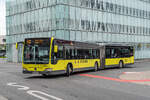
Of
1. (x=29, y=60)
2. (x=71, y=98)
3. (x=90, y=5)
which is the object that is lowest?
(x=71, y=98)

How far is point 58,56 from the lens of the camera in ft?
57.5

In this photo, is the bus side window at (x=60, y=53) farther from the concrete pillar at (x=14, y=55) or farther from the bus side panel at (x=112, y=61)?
the concrete pillar at (x=14, y=55)

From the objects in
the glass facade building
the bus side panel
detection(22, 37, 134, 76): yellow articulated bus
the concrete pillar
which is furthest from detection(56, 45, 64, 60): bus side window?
the concrete pillar

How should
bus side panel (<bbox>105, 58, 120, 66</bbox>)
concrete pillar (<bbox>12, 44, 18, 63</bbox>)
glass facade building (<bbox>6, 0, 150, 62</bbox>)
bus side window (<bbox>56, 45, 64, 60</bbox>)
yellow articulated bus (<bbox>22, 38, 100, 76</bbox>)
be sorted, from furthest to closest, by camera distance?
concrete pillar (<bbox>12, 44, 18, 63</bbox>)
glass facade building (<bbox>6, 0, 150, 62</bbox>)
bus side panel (<bbox>105, 58, 120, 66</bbox>)
bus side window (<bbox>56, 45, 64, 60</bbox>)
yellow articulated bus (<bbox>22, 38, 100, 76</bbox>)

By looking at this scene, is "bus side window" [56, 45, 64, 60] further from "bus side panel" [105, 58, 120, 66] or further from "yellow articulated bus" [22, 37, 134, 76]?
"bus side panel" [105, 58, 120, 66]

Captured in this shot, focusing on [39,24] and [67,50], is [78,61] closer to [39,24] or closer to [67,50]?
[67,50]

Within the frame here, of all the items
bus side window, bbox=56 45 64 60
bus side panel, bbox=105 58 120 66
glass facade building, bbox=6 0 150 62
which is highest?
glass facade building, bbox=6 0 150 62

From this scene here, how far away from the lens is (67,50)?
18.9 meters

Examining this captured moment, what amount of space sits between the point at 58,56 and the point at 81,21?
27779 mm

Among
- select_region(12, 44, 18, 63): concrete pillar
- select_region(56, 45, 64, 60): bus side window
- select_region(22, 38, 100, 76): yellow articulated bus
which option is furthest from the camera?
select_region(12, 44, 18, 63): concrete pillar

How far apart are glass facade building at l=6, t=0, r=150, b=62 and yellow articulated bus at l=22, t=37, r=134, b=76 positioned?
18775mm

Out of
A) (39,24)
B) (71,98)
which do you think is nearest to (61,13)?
(39,24)

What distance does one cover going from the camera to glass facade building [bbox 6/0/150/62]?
42969mm

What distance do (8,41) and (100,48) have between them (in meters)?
34.2
